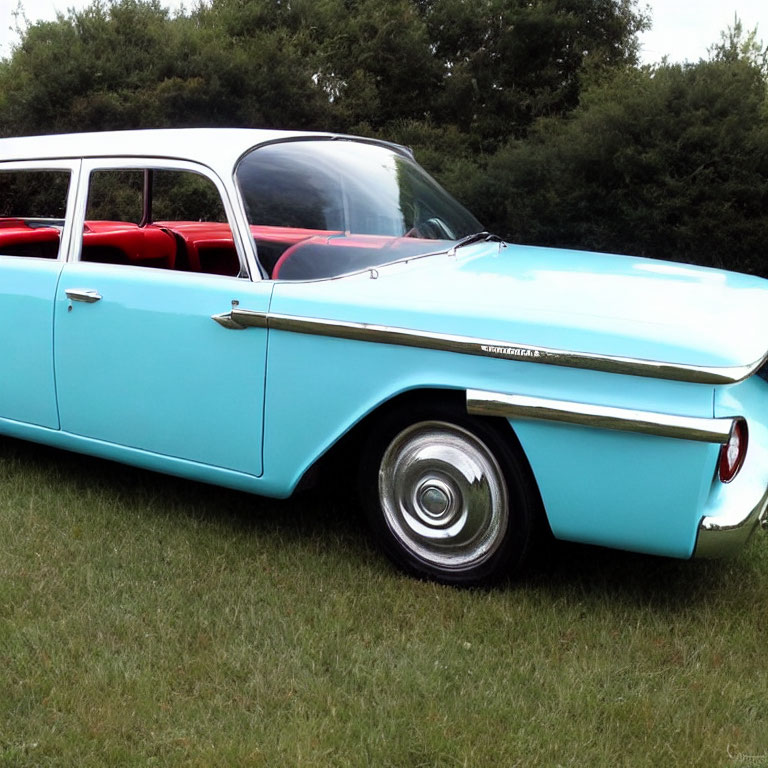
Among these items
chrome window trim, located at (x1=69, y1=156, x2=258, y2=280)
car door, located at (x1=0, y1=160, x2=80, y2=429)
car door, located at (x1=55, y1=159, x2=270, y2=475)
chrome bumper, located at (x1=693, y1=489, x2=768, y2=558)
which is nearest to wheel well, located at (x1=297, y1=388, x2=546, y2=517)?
car door, located at (x1=55, y1=159, x2=270, y2=475)

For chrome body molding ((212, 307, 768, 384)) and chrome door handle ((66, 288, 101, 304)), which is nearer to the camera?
chrome body molding ((212, 307, 768, 384))

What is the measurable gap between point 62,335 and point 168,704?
1832 mm

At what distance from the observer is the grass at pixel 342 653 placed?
2525 mm

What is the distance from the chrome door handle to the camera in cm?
386

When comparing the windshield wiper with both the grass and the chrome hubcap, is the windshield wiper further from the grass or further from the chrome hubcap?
the grass

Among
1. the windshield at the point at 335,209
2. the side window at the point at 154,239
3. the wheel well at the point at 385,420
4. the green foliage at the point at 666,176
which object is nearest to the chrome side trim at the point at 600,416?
the wheel well at the point at 385,420

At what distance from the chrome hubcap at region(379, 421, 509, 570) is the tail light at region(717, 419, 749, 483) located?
0.69 meters

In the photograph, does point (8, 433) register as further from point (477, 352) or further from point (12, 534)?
point (477, 352)

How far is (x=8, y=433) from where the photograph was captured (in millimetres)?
4375

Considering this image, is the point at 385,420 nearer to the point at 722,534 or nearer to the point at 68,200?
the point at 722,534

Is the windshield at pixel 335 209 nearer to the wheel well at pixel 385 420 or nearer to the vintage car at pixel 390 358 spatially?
the vintage car at pixel 390 358

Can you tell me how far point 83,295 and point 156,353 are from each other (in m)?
0.45

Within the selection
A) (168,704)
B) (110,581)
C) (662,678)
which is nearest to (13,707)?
(168,704)

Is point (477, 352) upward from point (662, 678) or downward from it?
upward
